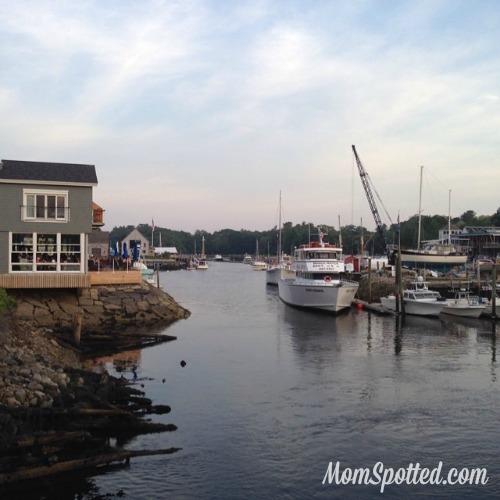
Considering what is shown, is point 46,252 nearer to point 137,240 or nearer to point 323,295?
point 323,295

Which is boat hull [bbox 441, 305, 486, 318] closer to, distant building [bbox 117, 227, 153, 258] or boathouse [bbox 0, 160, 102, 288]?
distant building [bbox 117, 227, 153, 258]

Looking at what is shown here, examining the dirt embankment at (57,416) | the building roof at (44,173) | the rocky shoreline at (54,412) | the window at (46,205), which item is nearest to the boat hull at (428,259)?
the building roof at (44,173)

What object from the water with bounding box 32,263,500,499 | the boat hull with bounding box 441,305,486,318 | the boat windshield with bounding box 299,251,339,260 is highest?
the boat windshield with bounding box 299,251,339,260

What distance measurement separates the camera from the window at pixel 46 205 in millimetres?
34125

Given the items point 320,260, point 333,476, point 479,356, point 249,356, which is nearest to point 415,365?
point 479,356

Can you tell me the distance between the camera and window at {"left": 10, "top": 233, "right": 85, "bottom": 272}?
1336 inches

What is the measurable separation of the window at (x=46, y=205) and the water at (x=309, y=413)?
9918 millimetres

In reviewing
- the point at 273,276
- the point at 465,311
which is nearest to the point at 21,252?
the point at 465,311

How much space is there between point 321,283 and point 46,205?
24584 mm

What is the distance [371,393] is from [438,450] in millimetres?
6011

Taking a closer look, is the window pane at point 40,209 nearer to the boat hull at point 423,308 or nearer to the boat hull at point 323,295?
the boat hull at point 323,295

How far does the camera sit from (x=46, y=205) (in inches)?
1351

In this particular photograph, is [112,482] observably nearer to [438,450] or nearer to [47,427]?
[47,427]

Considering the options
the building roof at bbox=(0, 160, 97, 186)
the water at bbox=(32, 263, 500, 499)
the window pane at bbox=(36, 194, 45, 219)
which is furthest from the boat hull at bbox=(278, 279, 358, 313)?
the window pane at bbox=(36, 194, 45, 219)
